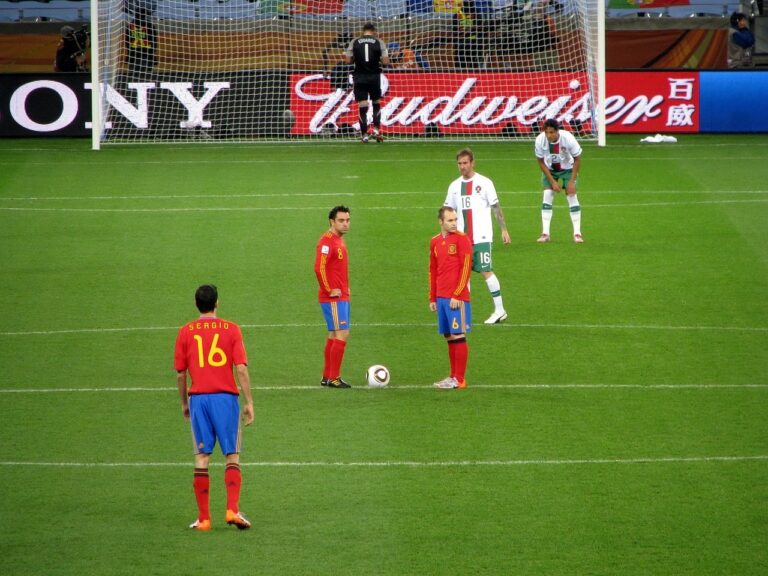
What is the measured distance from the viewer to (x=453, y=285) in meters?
13.1

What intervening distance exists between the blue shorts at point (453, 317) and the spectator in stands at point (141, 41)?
1884 centimetres

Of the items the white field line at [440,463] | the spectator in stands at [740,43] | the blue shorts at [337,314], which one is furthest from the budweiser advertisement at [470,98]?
the white field line at [440,463]

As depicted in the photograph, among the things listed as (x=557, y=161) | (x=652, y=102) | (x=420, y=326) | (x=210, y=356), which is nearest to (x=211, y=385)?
(x=210, y=356)

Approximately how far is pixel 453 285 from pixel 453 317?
325mm

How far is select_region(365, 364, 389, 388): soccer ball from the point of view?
1343 centimetres

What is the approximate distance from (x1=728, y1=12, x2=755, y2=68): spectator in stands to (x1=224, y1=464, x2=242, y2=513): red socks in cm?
2840

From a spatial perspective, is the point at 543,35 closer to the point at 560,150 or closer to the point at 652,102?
the point at 652,102

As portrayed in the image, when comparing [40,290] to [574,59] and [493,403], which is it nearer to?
[493,403]

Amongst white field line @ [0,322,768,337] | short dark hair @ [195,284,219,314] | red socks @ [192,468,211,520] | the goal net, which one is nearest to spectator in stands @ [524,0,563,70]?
the goal net

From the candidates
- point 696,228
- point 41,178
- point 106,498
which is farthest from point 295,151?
point 106,498

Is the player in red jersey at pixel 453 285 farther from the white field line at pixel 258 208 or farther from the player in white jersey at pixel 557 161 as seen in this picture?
the white field line at pixel 258 208

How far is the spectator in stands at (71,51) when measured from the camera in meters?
31.9

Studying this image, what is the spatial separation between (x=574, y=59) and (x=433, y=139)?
3.77m

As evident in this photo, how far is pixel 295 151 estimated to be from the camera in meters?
30.0
